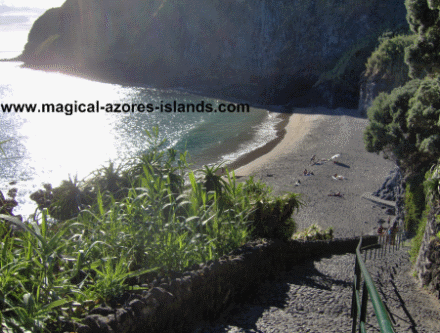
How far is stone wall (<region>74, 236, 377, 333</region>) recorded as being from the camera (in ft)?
11.6

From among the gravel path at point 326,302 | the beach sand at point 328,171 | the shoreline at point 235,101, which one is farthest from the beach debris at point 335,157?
the gravel path at point 326,302

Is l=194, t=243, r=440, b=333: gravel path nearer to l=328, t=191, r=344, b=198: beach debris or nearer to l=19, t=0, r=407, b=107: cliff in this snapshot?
l=328, t=191, r=344, b=198: beach debris

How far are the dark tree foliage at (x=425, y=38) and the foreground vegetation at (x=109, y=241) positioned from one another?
931 centimetres

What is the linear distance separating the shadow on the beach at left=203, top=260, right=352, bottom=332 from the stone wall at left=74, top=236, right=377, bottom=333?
0.44 ft

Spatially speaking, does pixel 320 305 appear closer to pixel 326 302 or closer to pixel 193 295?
pixel 326 302

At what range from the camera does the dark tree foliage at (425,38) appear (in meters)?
13.6

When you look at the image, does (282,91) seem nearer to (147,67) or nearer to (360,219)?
(147,67)

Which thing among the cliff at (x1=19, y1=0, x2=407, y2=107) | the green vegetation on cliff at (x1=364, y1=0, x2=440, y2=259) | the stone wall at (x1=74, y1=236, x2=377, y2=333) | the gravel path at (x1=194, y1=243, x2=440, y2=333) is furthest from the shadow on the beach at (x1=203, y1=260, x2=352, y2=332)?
the cliff at (x1=19, y1=0, x2=407, y2=107)

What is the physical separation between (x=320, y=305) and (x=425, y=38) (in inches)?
485

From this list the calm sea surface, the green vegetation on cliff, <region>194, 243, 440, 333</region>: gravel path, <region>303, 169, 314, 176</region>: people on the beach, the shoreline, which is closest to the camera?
<region>194, 243, 440, 333</region>: gravel path

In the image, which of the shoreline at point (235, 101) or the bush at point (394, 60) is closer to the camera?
the shoreline at point (235, 101)

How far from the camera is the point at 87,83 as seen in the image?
110 m

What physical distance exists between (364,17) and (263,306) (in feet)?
264

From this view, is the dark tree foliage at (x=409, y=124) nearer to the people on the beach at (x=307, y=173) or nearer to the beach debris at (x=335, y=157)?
the people on the beach at (x=307, y=173)
